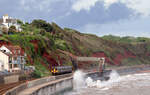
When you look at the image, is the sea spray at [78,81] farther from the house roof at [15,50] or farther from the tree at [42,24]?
the tree at [42,24]

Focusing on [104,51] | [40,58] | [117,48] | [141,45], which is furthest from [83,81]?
[141,45]

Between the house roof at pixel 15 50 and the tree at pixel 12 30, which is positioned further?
the tree at pixel 12 30

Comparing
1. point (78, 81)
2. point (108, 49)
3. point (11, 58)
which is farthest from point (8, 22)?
point (108, 49)

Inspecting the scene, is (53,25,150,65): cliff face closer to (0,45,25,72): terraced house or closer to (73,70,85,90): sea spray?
(0,45,25,72): terraced house

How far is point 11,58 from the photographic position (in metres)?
61.4

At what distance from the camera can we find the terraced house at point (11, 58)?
58.9 m

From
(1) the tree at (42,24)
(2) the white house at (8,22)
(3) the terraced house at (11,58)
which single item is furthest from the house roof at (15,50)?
(1) the tree at (42,24)

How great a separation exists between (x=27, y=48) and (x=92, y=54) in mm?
64423

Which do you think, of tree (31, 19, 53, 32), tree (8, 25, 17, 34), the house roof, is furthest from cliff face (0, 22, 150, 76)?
the house roof

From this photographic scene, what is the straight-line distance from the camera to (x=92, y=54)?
13375 cm

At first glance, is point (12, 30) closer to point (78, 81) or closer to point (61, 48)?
point (61, 48)

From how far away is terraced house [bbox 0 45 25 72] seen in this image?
58.9 meters

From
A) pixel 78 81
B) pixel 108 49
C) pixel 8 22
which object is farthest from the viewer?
pixel 108 49

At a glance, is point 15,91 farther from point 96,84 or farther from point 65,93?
point 96,84
